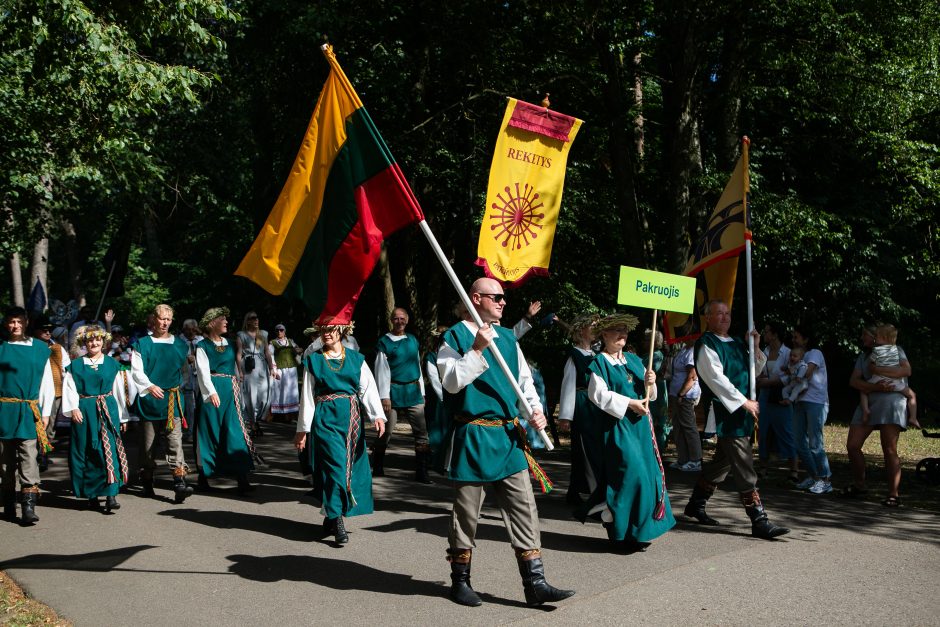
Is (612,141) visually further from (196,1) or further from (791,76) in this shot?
(196,1)

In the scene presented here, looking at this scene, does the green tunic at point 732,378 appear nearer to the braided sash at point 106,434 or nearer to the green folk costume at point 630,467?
the green folk costume at point 630,467

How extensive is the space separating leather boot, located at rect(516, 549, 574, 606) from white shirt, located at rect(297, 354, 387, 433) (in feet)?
8.60

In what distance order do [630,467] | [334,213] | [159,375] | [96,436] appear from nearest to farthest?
1. [334,213]
2. [630,467]
3. [96,436]
4. [159,375]

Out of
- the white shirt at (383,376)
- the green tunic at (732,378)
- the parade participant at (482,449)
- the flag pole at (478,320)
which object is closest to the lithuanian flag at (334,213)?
the flag pole at (478,320)

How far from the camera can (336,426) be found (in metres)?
7.54

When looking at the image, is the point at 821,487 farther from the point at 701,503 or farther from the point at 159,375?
the point at 159,375

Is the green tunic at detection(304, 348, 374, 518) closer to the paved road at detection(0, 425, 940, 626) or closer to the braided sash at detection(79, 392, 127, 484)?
the paved road at detection(0, 425, 940, 626)

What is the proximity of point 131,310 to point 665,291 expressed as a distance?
29395mm

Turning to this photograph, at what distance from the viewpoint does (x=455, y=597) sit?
5570mm

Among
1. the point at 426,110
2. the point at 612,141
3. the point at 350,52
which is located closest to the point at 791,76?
the point at 612,141

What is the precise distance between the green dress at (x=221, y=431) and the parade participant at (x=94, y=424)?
2.88ft

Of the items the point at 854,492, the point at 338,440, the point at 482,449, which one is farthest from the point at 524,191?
the point at 854,492

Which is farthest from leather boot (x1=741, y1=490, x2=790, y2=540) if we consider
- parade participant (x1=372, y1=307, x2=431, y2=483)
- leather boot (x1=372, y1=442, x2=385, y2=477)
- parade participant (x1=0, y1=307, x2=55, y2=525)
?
parade participant (x1=0, y1=307, x2=55, y2=525)

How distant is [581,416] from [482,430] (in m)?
3.14
